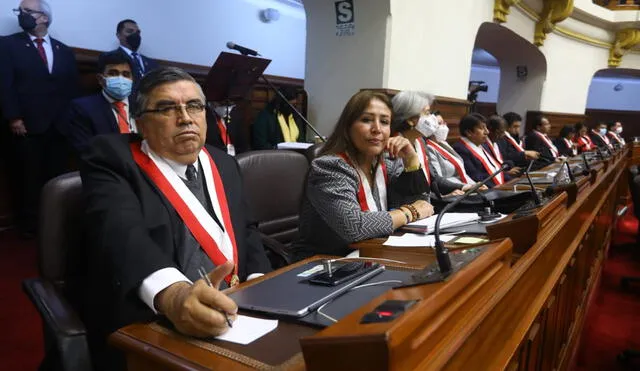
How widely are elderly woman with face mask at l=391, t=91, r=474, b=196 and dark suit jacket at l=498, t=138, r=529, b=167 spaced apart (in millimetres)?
2208

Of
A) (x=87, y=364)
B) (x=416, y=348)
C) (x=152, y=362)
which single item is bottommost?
(x=87, y=364)

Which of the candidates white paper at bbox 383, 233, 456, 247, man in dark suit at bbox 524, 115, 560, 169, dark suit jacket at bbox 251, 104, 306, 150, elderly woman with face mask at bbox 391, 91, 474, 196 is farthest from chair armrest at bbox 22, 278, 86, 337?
man in dark suit at bbox 524, 115, 560, 169

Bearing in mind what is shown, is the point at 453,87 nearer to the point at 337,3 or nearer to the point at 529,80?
the point at 337,3

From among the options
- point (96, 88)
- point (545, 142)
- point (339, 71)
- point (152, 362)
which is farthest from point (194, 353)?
point (545, 142)

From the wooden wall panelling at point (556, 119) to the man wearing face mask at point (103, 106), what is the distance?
6.87 metres

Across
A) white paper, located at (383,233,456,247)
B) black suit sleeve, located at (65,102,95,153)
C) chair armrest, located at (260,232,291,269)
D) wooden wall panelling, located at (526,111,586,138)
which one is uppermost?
wooden wall panelling, located at (526,111,586,138)

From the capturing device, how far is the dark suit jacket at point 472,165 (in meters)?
3.84

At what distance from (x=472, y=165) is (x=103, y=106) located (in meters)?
2.82

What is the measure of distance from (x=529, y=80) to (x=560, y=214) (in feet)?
22.5

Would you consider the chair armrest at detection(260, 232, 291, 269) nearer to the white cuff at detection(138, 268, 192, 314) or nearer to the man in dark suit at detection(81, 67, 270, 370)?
the man in dark suit at detection(81, 67, 270, 370)

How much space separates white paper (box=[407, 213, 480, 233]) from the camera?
162cm

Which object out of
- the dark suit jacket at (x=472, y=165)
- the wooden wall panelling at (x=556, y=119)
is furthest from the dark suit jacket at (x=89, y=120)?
the wooden wall panelling at (x=556, y=119)

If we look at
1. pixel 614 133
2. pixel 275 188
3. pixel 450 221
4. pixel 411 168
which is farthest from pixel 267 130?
pixel 614 133

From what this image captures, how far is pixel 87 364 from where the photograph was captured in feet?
3.18
